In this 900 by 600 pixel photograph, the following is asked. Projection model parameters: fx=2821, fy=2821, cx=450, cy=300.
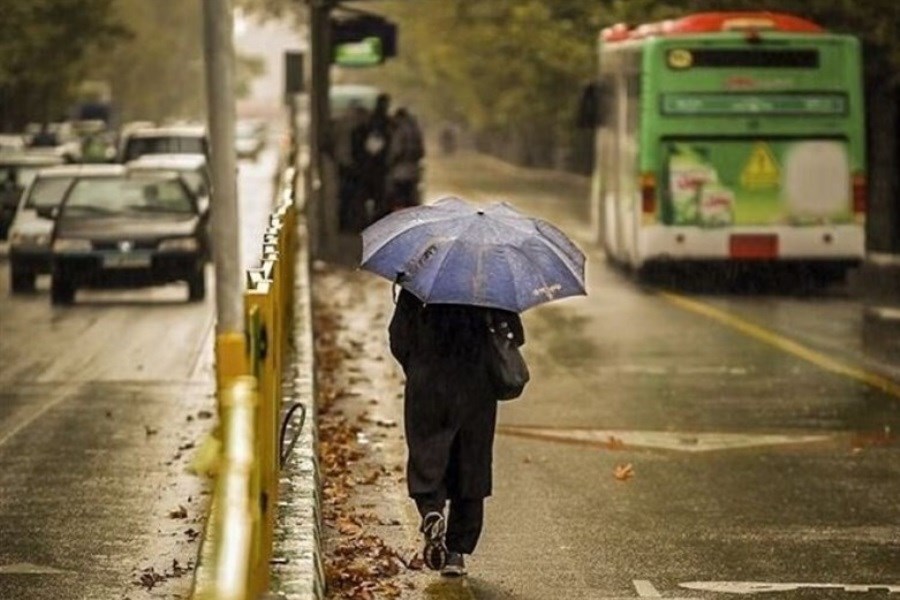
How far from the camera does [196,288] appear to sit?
1232 inches

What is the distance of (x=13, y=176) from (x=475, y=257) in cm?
3486

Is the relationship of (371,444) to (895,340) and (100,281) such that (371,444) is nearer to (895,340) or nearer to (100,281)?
(895,340)

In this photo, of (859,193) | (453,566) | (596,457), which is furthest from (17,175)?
(453,566)

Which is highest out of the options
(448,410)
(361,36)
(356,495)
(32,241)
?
(361,36)

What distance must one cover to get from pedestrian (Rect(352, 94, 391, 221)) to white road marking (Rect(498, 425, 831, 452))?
63.2 feet

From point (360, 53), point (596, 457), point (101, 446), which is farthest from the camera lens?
point (360, 53)

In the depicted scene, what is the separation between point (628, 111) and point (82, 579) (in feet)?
70.1

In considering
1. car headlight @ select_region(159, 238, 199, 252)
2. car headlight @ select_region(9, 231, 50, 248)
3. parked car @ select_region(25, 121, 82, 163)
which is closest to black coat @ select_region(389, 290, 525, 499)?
car headlight @ select_region(159, 238, 199, 252)

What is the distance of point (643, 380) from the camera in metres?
20.6

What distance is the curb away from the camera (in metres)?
9.67

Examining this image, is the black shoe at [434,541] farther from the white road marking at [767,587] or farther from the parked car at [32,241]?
the parked car at [32,241]

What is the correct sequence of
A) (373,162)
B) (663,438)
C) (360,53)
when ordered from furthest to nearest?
(373,162)
(360,53)
(663,438)

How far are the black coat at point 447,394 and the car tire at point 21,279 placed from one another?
74.5 ft

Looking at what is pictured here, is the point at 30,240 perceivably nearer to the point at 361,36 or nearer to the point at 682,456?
the point at 361,36
